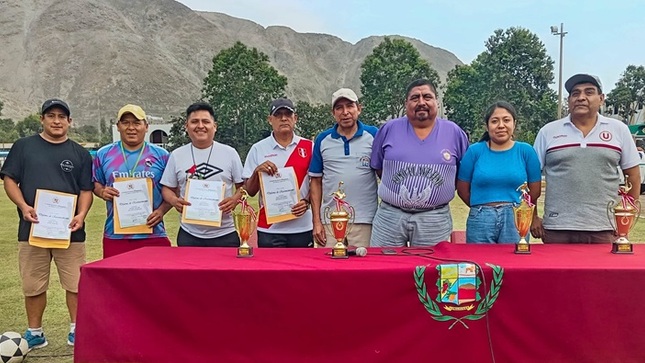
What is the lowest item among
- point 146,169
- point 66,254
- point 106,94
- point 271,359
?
point 271,359

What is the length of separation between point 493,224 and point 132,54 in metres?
120

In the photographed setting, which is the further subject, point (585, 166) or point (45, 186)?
point (45, 186)

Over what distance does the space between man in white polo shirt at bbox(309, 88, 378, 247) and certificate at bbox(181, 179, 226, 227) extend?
73 cm

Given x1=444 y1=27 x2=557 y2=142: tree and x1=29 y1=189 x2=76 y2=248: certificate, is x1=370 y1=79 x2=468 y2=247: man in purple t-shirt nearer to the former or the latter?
x1=29 y1=189 x2=76 y2=248: certificate

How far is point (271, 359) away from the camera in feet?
9.00

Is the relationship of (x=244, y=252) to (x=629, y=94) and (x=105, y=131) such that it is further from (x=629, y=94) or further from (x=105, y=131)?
(x=105, y=131)

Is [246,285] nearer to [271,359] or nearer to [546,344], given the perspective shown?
[271,359]

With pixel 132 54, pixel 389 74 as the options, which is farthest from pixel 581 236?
pixel 132 54

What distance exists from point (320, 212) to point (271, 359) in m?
1.47

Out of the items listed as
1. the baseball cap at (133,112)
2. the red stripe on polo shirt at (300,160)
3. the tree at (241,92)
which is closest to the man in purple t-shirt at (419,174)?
the red stripe on polo shirt at (300,160)

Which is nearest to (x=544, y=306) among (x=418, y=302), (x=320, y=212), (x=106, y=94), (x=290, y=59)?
(x=418, y=302)

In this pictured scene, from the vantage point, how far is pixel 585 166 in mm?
3525

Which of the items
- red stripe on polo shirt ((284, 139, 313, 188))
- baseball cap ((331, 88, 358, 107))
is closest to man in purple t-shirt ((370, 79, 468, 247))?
baseball cap ((331, 88, 358, 107))

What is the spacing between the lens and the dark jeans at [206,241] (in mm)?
3930
